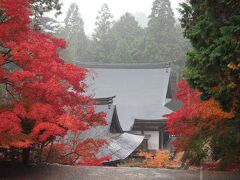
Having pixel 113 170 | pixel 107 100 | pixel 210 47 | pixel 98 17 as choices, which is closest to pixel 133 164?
pixel 107 100

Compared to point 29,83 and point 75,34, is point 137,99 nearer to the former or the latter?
point 29,83

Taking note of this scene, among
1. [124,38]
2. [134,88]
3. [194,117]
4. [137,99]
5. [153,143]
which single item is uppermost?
[124,38]

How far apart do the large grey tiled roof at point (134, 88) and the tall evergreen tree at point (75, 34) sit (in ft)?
59.7

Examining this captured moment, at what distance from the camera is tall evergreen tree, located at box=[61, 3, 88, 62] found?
55.3 meters

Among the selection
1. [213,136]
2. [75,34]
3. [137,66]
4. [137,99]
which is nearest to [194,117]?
[213,136]

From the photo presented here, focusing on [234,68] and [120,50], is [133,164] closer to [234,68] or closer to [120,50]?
[234,68]

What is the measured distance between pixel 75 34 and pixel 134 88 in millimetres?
35454

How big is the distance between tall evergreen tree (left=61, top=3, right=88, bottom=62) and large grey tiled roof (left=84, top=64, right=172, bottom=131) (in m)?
18.2

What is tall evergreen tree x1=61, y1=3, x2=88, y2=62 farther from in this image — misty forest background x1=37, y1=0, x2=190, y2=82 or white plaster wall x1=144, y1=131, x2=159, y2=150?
white plaster wall x1=144, y1=131, x2=159, y2=150

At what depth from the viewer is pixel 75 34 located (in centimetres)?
6406

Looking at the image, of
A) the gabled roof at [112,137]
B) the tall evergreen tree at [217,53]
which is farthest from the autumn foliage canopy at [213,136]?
the gabled roof at [112,137]

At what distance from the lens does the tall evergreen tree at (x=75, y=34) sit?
55253 millimetres

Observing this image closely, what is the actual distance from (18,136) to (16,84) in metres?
1.12

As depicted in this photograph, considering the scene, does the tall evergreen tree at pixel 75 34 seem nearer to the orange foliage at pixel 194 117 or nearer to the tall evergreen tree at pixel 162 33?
the tall evergreen tree at pixel 162 33
